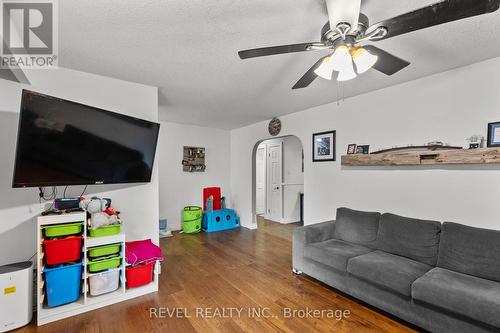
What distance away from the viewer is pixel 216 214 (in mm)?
5281

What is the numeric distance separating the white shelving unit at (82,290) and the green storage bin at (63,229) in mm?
40

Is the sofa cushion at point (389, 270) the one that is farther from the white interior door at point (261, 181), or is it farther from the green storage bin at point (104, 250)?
the white interior door at point (261, 181)

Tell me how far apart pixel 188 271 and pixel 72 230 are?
1508 millimetres

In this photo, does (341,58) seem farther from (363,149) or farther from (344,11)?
(363,149)

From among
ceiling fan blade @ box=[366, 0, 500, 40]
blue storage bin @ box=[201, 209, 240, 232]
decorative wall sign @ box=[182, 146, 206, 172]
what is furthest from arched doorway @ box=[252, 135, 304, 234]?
ceiling fan blade @ box=[366, 0, 500, 40]

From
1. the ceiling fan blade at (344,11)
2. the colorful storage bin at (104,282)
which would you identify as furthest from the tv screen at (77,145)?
the ceiling fan blade at (344,11)

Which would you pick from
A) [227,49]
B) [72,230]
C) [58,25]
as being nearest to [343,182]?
[227,49]

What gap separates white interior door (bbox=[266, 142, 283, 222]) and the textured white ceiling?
3102 mm

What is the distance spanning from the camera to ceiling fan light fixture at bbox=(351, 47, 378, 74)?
156 centimetres

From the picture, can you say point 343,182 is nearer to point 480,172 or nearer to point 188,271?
point 480,172

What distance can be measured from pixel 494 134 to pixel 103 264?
4.00 metres

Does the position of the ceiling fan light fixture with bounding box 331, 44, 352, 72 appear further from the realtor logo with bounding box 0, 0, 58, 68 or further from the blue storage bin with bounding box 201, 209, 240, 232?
the blue storage bin with bounding box 201, 209, 240, 232

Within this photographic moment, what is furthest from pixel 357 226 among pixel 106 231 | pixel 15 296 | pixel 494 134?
pixel 15 296

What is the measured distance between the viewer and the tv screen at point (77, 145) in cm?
188
